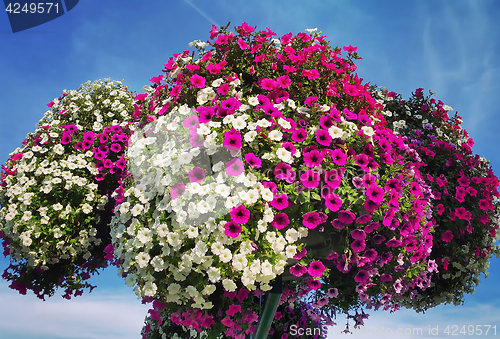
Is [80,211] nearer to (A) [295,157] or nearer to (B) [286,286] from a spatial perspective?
(B) [286,286]

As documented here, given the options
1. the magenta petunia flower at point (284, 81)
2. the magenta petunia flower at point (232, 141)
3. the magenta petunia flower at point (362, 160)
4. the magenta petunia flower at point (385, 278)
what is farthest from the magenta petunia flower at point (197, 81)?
the magenta petunia flower at point (385, 278)

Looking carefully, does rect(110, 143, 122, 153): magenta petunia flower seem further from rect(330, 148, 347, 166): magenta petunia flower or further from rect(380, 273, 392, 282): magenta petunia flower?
rect(380, 273, 392, 282): magenta petunia flower

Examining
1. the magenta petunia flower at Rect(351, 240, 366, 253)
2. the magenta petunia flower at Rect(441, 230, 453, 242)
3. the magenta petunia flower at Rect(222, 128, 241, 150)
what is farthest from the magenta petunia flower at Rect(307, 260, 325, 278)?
the magenta petunia flower at Rect(441, 230, 453, 242)

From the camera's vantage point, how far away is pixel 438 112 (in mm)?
7367

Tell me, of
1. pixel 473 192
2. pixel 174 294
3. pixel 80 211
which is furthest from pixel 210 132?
pixel 473 192

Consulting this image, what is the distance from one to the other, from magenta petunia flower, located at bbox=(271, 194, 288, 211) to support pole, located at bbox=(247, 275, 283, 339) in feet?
3.78

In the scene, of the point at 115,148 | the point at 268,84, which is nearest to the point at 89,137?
the point at 115,148

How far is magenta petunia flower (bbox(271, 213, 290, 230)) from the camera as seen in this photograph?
3.58 metres

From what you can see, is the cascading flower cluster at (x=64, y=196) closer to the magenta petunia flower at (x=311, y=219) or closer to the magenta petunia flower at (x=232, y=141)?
the magenta petunia flower at (x=232, y=141)

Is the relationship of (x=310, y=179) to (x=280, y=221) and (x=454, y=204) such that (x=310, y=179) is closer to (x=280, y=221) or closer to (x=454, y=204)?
(x=280, y=221)

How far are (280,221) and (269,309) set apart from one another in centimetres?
138

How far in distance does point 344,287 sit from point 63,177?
14.0ft

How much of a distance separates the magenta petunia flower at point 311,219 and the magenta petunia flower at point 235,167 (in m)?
0.73

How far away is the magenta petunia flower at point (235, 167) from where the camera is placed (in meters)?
3.60
